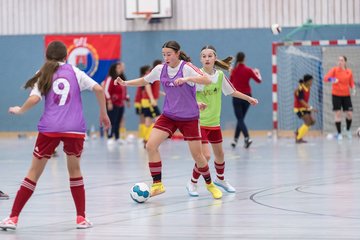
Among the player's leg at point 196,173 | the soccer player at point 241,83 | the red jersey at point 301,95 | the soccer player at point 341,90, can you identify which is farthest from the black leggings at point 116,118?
the player's leg at point 196,173

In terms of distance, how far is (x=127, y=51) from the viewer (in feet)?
96.2

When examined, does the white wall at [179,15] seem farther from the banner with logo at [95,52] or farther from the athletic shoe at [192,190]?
the athletic shoe at [192,190]

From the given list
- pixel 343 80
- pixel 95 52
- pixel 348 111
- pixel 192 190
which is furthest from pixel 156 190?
pixel 95 52

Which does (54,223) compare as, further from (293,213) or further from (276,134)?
(276,134)

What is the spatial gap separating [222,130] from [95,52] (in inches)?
189

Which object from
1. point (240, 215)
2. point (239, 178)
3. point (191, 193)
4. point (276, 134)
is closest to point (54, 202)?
point (191, 193)

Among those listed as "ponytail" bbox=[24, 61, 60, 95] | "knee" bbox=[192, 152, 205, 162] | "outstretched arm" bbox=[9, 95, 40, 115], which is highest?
"ponytail" bbox=[24, 61, 60, 95]

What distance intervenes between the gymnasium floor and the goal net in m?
7.86

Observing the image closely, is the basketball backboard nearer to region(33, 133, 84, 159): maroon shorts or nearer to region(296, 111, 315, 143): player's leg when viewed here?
region(296, 111, 315, 143): player's leg

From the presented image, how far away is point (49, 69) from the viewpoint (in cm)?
868

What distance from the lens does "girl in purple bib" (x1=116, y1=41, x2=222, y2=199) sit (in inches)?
426

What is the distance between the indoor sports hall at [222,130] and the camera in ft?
29.6

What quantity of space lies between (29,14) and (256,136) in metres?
8.56

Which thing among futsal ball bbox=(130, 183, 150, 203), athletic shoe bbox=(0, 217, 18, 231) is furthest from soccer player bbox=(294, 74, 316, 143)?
athletic shoe bbox=(0, 217, 18, 231)
